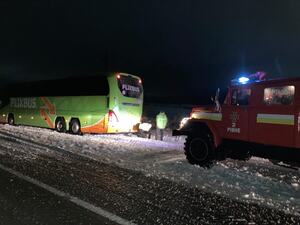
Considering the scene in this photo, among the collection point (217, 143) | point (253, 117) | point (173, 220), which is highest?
point (253, 117)

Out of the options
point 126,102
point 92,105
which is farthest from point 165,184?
point 92,105

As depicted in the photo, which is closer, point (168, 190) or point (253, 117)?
point (168, 190)

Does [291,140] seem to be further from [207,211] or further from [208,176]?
[207,211]

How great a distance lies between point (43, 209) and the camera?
6445mm

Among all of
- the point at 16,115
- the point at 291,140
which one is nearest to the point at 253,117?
the point at 291,140

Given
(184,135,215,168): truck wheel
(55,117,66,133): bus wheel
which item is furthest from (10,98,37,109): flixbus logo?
(184,135,215,168): truck wheel

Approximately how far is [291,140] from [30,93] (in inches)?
810

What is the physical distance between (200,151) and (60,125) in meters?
13.3

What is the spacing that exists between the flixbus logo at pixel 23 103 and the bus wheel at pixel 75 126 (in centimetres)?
488

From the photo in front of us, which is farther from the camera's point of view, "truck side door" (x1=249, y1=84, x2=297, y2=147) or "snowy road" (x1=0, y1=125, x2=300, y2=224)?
"truck side door" (x1=249, y1=84, x2=297, y2=147)

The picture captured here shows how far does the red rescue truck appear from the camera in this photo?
9.34 metres

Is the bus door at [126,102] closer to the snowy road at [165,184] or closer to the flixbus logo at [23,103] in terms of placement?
the snowy road at [165,184]

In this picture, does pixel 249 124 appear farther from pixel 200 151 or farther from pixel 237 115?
pixel 200 151

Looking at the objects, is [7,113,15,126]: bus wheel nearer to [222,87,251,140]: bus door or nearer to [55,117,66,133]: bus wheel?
[55,117,66,133]: bus wheel
